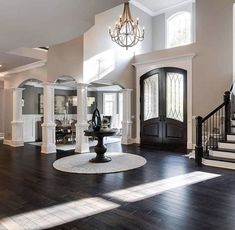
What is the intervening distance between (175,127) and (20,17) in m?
6.68

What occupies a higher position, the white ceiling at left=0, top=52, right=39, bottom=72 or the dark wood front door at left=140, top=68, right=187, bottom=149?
the white ceiling at left=0, top=52, right=39, bottom=72

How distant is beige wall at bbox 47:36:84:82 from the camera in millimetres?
7598

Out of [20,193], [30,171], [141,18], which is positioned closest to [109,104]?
[141,18]

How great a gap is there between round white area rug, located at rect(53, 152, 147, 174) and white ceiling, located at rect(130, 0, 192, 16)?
6.67 metres

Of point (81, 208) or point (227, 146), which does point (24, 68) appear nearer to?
point (81, 208)

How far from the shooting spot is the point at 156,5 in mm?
10406

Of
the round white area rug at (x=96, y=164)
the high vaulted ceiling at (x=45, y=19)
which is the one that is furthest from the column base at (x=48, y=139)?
the high vaulted ceiling at (x=45, y=19)

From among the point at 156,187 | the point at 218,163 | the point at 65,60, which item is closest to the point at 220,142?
the point at 218,163

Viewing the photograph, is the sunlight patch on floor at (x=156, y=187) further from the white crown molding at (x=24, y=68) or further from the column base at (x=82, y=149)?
the white crown molding at (x=24, y=68)

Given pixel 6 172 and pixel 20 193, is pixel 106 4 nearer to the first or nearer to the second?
pixel 20 193

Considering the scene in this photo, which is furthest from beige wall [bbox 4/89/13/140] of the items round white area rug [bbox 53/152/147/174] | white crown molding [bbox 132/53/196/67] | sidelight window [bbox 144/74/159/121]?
sidelight window [bbox 144/74/159/121]

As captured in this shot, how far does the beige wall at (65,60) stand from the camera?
24.9 ft

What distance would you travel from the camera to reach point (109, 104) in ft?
47.6

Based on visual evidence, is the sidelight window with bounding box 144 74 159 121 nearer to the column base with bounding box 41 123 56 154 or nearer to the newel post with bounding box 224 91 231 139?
the newel post with bounding box 224 91 231 139
